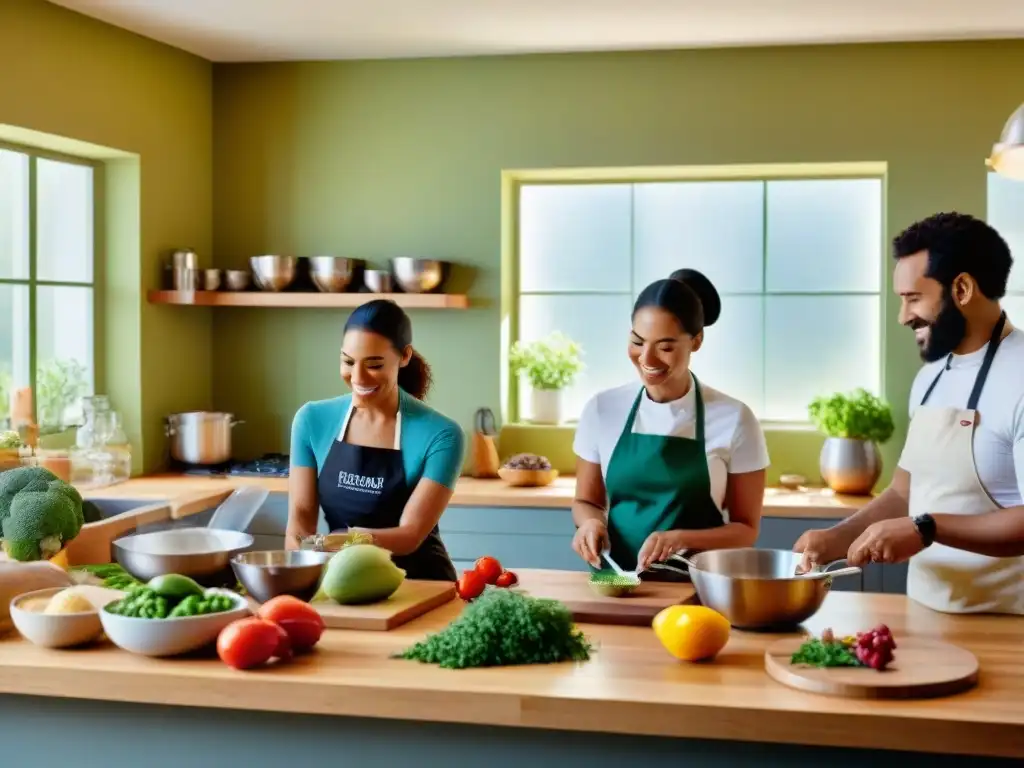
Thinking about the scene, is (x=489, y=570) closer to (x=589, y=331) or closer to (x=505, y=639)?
(x=505, y=639)

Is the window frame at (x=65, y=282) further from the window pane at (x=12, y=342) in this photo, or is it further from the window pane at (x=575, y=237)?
the window pane at (x=575, y=237)

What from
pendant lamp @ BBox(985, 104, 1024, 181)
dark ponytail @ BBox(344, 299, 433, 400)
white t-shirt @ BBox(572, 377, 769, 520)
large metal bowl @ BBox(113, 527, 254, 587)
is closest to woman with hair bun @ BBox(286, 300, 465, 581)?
dark ponytail @ BBox(344, 299, 433, 400)

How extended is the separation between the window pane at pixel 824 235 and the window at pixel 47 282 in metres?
2.86

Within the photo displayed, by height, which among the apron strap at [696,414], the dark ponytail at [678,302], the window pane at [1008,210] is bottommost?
the apron strap at [696,414]

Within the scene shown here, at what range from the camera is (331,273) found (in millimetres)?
5246

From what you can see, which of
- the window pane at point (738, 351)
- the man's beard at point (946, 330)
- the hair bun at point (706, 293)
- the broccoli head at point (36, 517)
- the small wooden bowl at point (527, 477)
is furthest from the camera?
the window pane at point (738, 351)

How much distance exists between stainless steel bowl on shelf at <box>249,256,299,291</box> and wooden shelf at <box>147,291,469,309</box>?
0.05 m

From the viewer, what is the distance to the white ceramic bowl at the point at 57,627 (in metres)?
2.25

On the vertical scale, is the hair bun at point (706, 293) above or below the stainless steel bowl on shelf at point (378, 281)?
below

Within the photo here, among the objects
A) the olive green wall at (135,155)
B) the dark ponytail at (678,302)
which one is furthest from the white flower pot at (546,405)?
the dark ponytail at (678,302)

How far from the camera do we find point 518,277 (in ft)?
18.4

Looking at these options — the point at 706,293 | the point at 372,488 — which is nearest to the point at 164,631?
the point at 372,488

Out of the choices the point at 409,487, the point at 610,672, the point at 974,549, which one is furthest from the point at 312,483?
the point at 974,549

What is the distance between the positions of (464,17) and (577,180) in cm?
107
